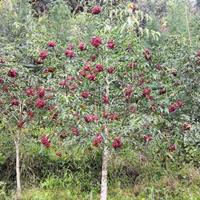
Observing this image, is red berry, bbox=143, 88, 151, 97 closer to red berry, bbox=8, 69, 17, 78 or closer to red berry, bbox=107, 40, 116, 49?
red berry, bbox=107, 40, 116, 49

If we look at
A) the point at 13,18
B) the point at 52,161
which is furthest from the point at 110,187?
the point at 13,18

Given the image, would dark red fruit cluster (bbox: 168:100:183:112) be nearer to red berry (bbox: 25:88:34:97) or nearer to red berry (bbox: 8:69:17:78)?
red berry (bbox: 25:88:34:97)

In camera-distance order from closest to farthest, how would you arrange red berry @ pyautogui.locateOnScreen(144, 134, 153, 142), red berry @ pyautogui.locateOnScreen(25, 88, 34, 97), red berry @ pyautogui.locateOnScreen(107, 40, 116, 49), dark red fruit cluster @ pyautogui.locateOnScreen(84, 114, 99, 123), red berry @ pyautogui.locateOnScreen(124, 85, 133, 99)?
1. dark red fruit cluster @ pyautogui.locateOnScreen(84, 114, 99, 123)
2. red berry @ pyautogui.locateOnScreen(107, 40, 116, 49)
3. red berry @ pyautogui.locateOnScreen(124, 85, 133, 99)
4. red berry @ pyautogui.locateOnScreen(144, 134, 153, 142)
5. red berry @ pyautogui.locateOnScreen(25, 88, 34, 97)

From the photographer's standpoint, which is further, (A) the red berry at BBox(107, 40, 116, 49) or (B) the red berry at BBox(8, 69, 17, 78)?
(B) the red berry at BBox(8, 69, 17, 78)

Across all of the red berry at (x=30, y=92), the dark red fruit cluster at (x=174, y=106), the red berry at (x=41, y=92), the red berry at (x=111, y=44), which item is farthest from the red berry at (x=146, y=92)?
the red berry at (x=30, y=92)

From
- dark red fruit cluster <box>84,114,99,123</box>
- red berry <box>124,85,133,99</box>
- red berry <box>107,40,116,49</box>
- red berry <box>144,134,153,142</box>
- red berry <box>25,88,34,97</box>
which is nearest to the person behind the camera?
dark red fruit cluster <box>84,114,99,123</box>

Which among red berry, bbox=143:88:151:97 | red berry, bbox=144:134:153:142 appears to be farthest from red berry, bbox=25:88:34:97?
red berry, bbox=144:134:153:142

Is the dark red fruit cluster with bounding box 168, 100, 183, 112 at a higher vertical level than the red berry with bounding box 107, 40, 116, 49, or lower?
lower

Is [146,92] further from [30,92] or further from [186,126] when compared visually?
[30,92]

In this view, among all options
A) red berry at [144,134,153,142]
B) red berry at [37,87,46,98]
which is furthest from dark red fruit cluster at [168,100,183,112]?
red berry at [37,87,46,98]

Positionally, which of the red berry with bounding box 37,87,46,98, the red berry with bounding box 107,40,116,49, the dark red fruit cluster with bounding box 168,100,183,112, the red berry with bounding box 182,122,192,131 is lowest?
the red berry with bounding box 182,122,192,131

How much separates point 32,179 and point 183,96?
265 centimetres

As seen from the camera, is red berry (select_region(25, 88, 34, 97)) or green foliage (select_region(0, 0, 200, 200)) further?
red berry (select_region(25, 88, 34, 97))

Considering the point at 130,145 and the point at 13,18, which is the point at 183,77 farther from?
Answer: the point at 13,18
